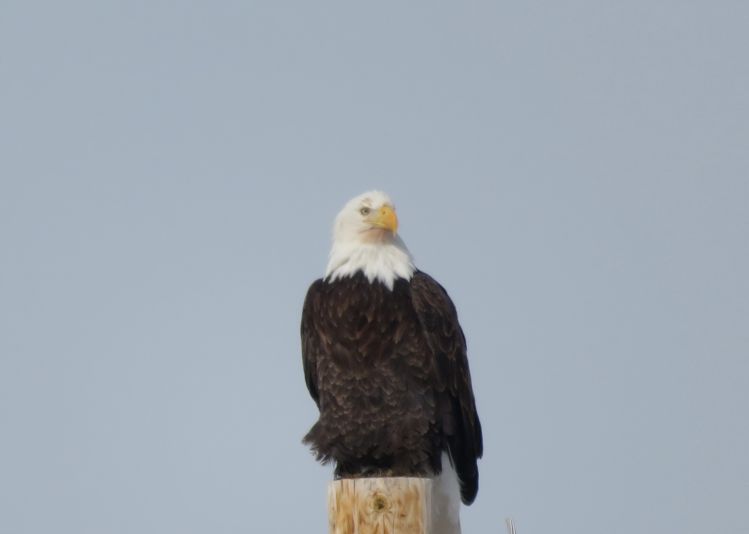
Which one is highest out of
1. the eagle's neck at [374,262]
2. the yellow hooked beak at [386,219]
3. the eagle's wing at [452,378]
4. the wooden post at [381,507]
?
the yellow hooked beak at [386,219]

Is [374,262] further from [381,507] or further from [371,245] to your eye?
[381,507]

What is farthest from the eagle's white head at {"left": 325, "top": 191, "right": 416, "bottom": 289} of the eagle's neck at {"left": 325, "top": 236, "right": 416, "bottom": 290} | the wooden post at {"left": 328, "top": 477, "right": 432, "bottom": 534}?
the wooden post at {"left": 328, "top": 477, "right": 432, "bottom": 534}

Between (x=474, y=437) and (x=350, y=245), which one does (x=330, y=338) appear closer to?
(x=350, y=245)

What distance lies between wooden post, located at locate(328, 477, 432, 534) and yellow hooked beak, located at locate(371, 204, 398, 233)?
270 cm

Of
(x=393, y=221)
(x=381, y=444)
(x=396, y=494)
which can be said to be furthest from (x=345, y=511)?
(x=393, y=221)

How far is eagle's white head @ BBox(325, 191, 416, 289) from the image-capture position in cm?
755

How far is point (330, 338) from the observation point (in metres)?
7.39

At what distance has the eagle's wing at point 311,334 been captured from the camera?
755 centimetres

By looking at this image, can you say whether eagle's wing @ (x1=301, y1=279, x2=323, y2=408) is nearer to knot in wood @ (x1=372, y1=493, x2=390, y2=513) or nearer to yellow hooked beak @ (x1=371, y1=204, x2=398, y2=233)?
yellow hooked beak @ (x1=371, y1=204, x2=398, y2=233)

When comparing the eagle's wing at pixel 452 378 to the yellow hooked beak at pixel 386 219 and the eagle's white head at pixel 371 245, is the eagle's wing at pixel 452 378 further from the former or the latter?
the yellow hooked beak at pixel 386 219

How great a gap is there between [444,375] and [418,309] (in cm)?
44

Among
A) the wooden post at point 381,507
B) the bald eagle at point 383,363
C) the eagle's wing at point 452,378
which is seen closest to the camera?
the wooden post at point 381,507

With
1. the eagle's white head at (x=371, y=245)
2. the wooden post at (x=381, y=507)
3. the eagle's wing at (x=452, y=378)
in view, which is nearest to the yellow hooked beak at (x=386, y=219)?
the eagle's white head at (x=371, y=245)

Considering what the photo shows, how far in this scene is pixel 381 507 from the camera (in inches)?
197
